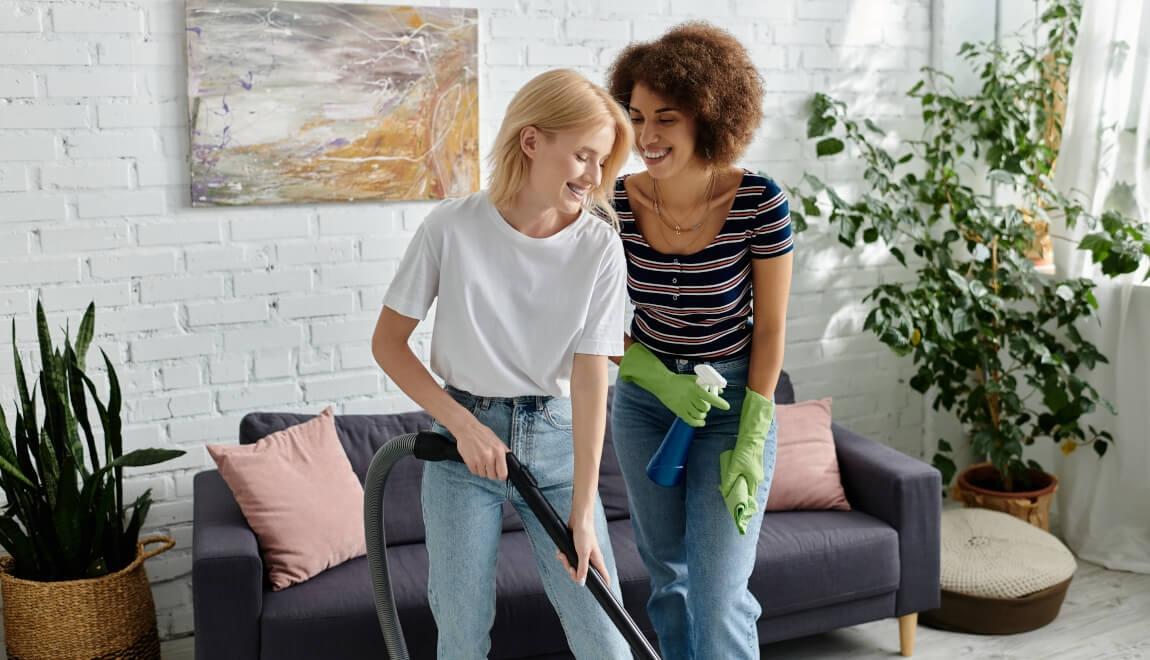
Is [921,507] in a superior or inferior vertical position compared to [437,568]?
inferior

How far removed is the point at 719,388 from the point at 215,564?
3.94ft

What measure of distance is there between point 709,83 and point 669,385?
536 millimetres

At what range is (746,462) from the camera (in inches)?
76.4

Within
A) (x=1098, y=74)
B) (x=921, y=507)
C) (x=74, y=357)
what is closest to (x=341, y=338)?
(x=74, y=357)

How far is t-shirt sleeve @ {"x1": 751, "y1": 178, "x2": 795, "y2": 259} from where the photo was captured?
1.99m

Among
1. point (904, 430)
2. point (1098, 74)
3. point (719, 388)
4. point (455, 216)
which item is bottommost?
point (904, 430)

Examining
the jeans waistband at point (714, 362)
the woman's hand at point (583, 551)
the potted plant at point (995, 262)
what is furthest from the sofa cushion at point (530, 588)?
the woman's hand at point (583, 551)

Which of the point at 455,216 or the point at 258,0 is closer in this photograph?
the point at 455,216

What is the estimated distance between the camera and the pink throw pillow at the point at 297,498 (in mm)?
2627

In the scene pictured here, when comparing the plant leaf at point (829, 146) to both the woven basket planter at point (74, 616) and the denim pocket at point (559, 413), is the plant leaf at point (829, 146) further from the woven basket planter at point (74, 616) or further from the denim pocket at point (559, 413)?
the woven basket planter at point (74, 616)

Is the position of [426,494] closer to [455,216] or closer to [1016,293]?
[455,216]

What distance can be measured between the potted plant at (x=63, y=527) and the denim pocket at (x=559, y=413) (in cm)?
128

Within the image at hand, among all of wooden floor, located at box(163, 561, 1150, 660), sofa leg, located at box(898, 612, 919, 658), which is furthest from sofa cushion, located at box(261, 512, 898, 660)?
wooden floor, located at box(163, 561, 1150, 660)

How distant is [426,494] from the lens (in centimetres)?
180
